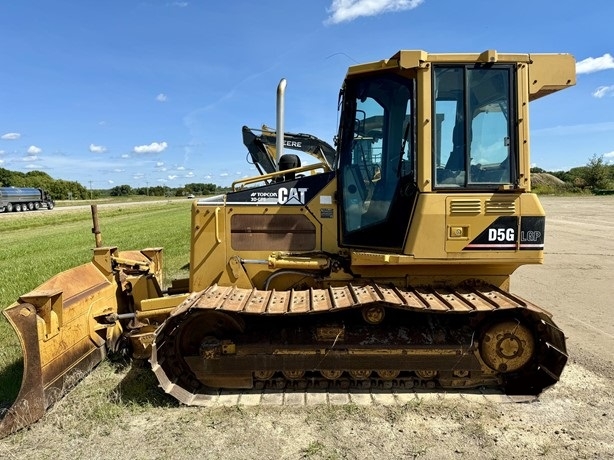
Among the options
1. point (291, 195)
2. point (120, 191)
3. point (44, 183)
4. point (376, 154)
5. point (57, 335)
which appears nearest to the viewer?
point (57, 335)

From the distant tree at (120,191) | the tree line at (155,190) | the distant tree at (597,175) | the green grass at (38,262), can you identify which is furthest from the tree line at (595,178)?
the distant tree at (120,191)

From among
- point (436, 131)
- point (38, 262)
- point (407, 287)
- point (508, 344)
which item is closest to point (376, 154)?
point (436, 131)

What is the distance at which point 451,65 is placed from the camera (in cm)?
418

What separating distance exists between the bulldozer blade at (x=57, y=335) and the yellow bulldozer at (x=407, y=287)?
22 millimetres

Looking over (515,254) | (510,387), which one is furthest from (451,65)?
(510,387)

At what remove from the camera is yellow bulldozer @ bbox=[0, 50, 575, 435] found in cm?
416

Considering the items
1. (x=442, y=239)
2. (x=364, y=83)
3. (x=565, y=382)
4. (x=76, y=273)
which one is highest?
(x=364, y=83)

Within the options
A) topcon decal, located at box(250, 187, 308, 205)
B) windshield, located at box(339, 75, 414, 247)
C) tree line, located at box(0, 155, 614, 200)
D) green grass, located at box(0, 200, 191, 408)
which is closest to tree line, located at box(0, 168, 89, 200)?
tree line, located at box(0, 155, 614, 200)

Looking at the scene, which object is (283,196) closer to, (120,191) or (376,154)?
(376,154)

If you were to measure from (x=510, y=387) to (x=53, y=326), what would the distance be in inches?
177

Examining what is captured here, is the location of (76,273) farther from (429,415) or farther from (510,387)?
(510,387)

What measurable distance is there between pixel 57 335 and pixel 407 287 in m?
3.48

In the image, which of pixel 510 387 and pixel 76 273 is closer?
pixel 510 387

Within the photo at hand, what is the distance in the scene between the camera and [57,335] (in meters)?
4.11
